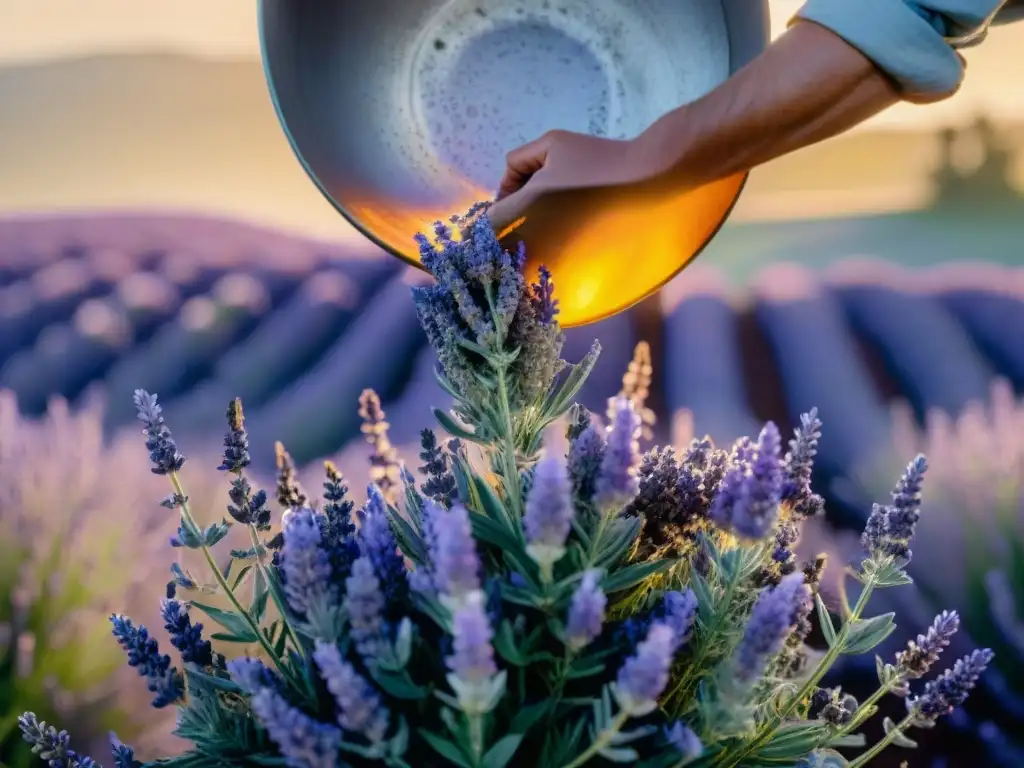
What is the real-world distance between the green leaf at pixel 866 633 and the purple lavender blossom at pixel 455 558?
285mm

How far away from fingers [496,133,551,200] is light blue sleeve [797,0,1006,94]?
0.18m

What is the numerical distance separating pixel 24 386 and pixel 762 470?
0.97 m

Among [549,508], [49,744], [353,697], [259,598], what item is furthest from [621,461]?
[49,744]

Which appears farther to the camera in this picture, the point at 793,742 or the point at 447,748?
the point at 793,742

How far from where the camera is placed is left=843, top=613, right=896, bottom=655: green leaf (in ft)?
1.60

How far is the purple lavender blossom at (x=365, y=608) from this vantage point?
34 centimetres

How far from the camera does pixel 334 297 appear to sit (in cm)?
110

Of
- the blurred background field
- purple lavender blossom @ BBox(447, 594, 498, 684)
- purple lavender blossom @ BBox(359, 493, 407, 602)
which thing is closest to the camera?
purple lavender blossom @ BBox(447, 594, 498, 684)

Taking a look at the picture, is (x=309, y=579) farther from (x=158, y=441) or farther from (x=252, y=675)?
(x=158, y=441)

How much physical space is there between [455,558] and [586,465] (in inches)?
5.0

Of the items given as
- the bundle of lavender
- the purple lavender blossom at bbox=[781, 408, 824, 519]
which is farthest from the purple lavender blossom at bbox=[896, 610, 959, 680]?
the purple lavender blossom at bbox=[781, 408, 824, 519]

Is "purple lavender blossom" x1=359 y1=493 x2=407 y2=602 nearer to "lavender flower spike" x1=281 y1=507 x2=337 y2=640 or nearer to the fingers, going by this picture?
"lavender flower spike" x1=281 y1=507 x2=337 y2=640

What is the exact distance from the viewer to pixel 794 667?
0.59 m

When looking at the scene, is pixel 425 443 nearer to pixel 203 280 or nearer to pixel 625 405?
pixel 625 405
